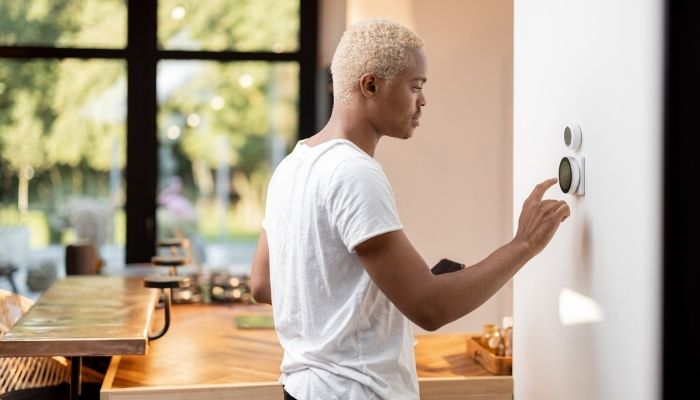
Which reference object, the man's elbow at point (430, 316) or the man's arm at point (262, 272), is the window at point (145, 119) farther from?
the man's elbow at point (430, 316)

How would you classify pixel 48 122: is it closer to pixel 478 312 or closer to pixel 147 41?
pixel 147 41

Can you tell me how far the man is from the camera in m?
1.52

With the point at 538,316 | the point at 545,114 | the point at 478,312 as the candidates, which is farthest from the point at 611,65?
the point at 478,312

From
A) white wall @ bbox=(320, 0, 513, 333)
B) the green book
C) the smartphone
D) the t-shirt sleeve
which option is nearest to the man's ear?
the t-shirt sleeve

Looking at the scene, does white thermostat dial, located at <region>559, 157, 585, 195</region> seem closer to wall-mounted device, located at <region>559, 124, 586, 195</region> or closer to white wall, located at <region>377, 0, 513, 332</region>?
wall-mounted device, located at <region>559, 124, 586, 195</region>

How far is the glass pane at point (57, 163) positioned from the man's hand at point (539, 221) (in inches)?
178

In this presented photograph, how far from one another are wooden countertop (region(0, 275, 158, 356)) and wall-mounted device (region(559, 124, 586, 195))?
1.43m

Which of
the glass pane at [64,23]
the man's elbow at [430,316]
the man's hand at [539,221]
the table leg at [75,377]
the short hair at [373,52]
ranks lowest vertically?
the table leg at [75,377]

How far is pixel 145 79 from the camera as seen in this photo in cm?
580

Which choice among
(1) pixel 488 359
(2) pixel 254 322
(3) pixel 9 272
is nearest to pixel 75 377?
(2) pixel 254 322

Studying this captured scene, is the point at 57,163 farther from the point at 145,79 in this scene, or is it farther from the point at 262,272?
the point at 262,272

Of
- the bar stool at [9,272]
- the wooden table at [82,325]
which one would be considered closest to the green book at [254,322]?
the wooden table at [82,325]

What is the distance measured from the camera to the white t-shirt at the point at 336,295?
5.05 ft

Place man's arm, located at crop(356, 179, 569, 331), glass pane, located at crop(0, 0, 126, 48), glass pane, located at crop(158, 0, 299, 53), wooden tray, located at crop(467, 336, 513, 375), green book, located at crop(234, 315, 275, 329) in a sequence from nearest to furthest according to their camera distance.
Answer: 1. man's arm, located at crop(356, 179, 569, 331)
2. wooden tray, located at crop(467, 336, 513, 375)
3. green book, located at crop(234, 315, 275, 329)
4. glass pane, located at crop(0, 0, 126, 48)
5. glass pane, located at crop(158, 0, 299, 53)
